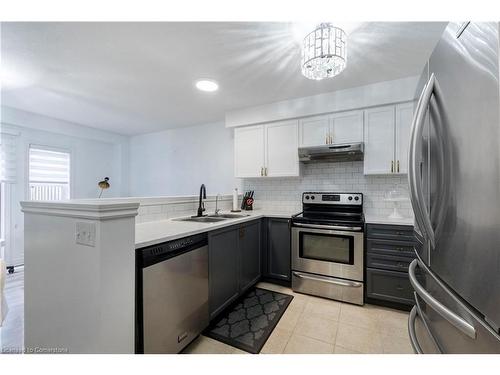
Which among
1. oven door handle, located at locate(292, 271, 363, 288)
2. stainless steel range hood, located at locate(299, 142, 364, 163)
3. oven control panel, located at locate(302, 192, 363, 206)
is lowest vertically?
oven door handle, located at locate(292, 271, 363, 288)

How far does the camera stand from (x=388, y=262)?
213 centimetres

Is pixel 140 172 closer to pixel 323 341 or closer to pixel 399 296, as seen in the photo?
pixel 323 341

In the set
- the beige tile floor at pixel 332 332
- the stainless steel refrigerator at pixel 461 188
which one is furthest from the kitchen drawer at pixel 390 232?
the stainless steel refrigerator at pixel 461 188

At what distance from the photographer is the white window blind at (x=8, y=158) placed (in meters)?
3.17

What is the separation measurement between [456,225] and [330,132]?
2.13m

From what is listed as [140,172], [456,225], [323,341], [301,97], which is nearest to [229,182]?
[301,97]

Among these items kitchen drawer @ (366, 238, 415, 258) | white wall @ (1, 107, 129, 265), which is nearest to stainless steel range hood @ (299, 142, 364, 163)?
kitchen drawer @ (366, 238, 415, 258)

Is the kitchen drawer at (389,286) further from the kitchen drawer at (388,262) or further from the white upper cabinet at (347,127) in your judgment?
the white upper cabinet at (347,127)

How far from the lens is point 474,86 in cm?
62

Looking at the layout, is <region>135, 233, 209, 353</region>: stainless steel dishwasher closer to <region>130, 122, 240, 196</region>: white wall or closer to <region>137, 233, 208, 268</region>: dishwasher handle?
<region>137, 233, 208, 268</region>: dishwasher handle

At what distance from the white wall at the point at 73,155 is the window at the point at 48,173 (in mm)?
89

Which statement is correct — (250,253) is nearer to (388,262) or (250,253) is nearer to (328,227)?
(328,227)

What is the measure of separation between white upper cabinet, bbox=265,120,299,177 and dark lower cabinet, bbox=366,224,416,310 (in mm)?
1197

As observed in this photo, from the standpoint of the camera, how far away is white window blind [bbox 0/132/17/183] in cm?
317
